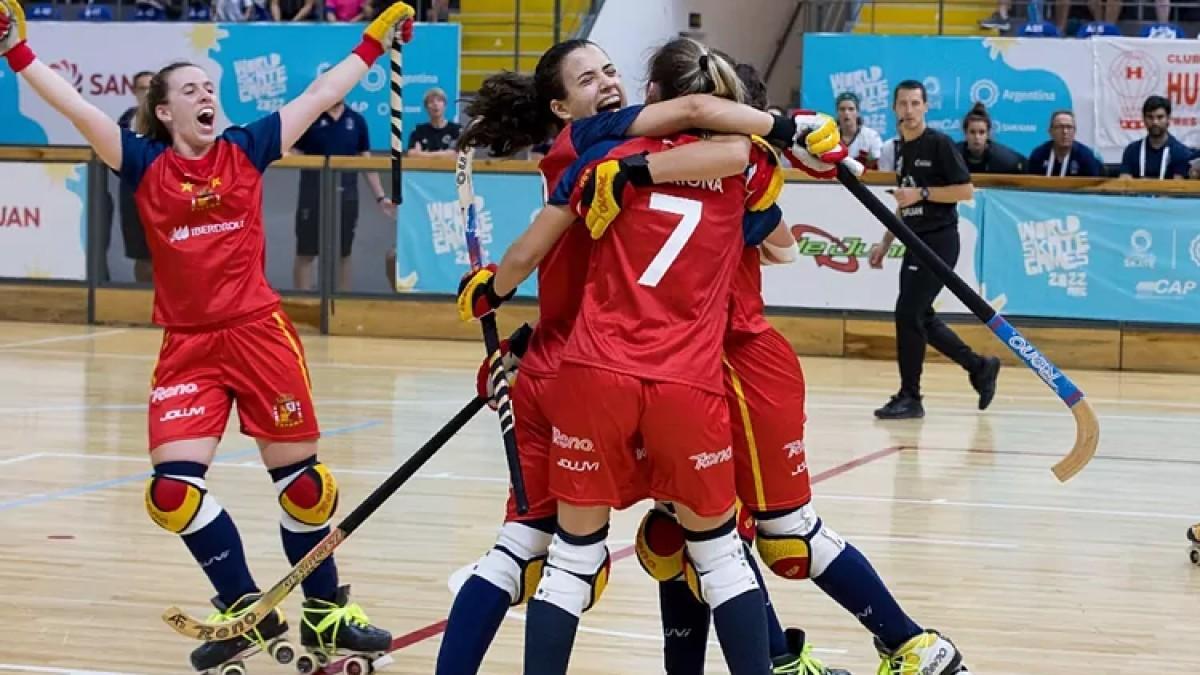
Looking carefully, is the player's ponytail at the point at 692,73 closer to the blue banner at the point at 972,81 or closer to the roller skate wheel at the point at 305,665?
the roller skate wheel at the point at 305,665

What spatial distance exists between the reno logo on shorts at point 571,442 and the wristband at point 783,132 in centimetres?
85

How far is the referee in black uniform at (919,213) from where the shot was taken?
11.2 m

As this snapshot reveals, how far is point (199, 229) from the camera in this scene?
211 inches

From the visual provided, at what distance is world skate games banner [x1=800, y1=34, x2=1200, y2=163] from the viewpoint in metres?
16.5

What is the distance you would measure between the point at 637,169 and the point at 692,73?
32 centimetres

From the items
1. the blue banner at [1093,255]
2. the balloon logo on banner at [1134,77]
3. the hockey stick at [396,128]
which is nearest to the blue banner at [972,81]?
the balloon logo on banner at [1134,77]

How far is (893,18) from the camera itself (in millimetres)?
18531

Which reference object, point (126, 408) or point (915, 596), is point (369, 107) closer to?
point (126, 408)

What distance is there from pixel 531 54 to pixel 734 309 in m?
14.2

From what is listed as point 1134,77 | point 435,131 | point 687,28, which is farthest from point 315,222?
point 1134,77

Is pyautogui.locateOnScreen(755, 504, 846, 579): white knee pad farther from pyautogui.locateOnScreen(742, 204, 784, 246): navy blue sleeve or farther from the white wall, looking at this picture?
the white wall

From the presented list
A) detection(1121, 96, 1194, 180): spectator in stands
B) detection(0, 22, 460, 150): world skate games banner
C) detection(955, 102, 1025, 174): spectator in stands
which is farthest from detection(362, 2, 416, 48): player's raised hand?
detection(0, 22, 460, 150): world skate games banner

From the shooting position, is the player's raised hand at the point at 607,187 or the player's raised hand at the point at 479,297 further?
the player's raised hand at the point at 479,297

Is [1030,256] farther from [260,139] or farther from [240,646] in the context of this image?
[240,646]
